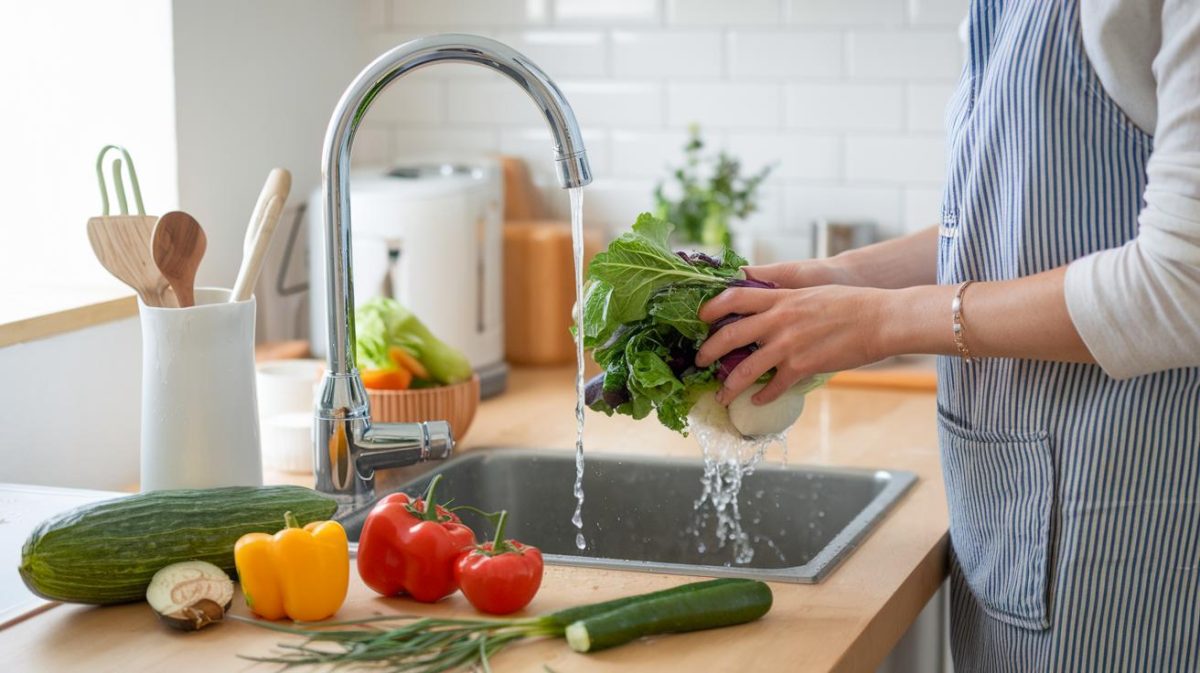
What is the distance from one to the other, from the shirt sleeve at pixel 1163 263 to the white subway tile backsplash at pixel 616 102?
58.3 inches

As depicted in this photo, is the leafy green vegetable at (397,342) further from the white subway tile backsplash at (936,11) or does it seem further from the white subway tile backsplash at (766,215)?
the white subway tile backsplash at (936,11)

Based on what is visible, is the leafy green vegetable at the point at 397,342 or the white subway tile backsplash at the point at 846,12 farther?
the white subway tile backsplash at the point at 846,12

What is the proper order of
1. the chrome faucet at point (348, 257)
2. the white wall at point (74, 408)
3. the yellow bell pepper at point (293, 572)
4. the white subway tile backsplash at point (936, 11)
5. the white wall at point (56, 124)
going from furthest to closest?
the white subway tile backsplash at point (936, 11), the white wall at point (56, 124), the white wall at point (74, 408), the chrome faucet at point (348, 257), the yellow bell pepper at point (293, 572)

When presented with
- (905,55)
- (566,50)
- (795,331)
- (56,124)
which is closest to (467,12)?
(566,50)

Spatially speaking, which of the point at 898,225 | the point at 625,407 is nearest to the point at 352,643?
the point at 625,407

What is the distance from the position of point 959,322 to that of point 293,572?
0.60 meters

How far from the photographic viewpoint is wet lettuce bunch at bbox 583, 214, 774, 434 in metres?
1.32

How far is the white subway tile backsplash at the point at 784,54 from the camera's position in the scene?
8.00 feet

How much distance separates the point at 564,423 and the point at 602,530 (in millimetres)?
317

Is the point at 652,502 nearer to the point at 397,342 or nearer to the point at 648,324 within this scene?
the point at 397,342

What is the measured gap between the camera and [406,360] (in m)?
1.83

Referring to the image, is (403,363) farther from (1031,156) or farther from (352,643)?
(1031,156)

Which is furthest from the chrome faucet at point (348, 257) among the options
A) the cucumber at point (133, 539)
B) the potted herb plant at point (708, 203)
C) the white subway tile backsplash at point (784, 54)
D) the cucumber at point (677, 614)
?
the white subway tile backsplash at point (784, 54)

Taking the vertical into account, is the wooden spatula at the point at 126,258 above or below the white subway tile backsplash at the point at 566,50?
below
